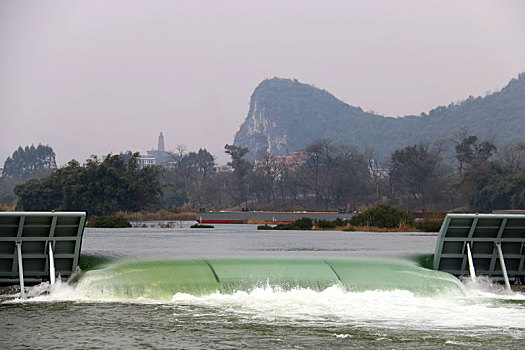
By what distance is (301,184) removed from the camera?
137125 mm

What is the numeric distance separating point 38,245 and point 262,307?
23.3 ft

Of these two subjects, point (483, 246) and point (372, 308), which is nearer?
point (372, 308)

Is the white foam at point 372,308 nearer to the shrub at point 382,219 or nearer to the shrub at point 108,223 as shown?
the shrub at point 382,219

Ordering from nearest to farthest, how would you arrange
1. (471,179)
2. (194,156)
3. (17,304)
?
(17,304) < (471,179) < (194,156)

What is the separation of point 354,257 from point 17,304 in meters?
11.6

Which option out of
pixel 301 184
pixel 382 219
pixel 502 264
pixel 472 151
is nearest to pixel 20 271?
pixel 502 264

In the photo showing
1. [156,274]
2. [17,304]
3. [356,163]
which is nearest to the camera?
[17,304]

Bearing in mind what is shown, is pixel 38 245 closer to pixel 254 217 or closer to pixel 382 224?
pixel 382 224

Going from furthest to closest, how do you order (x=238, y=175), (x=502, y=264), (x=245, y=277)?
(x=238, y=175) < (x=502, y=264) < (x=245, y=277)

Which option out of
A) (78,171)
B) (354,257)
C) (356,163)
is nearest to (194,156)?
(356,163)

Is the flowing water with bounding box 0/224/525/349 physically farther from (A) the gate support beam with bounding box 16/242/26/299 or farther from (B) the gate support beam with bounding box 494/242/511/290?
(B) the gate support beam with bounding box 494/242/511/290

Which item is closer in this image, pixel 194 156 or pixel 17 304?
pixel 17 304

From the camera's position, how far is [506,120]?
195625 mm

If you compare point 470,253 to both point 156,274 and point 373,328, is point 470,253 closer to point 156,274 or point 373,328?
point 373,328
